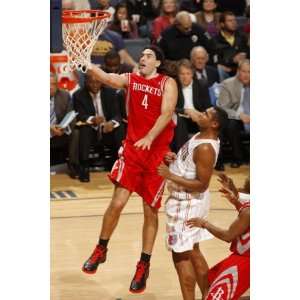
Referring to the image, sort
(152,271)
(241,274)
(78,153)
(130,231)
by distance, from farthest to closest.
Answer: (78,153)
(130,231)
(152,271)
(241,274)

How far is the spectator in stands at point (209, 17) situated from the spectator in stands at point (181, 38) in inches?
25.9

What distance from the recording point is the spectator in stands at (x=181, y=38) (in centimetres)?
1188

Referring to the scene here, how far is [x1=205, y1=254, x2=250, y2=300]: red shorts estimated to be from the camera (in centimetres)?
714

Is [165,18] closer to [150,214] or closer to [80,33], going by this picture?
[80,33]

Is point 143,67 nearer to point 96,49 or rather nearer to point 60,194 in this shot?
point 96,49

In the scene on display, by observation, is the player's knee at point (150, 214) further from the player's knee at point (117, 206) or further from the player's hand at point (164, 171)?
the player's hand at point (164, 171)

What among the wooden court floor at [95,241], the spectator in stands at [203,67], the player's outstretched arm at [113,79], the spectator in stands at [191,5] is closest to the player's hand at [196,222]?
the wooden court floor at [95,241]

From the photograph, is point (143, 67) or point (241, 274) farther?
point (143, 67)

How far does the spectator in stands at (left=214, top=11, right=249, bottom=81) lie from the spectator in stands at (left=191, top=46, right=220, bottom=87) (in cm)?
39

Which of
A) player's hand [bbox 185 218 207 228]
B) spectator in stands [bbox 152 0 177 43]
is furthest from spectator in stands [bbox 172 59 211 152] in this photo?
player's hand [bbox 185 218 207 228]
